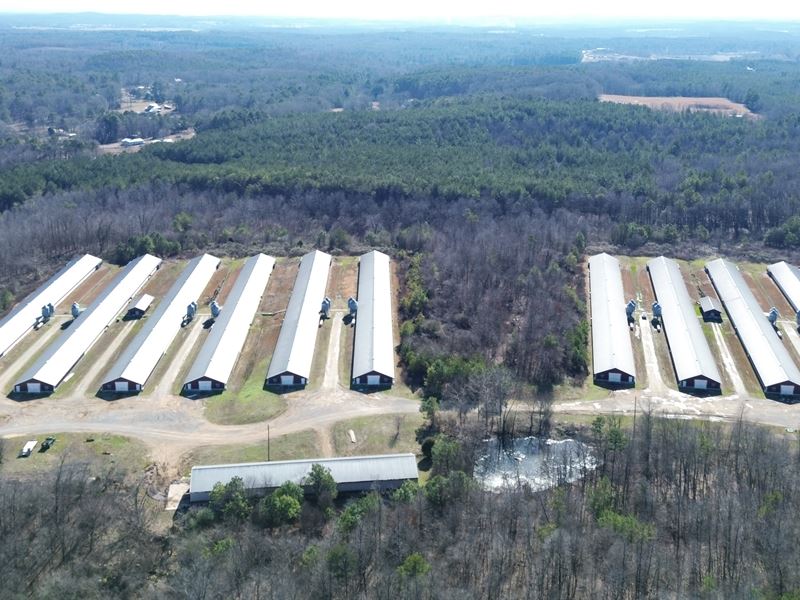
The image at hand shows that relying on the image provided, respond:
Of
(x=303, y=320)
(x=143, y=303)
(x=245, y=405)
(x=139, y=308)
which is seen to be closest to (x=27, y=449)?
(x=245, y=405)

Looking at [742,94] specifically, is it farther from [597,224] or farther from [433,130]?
[597,224]

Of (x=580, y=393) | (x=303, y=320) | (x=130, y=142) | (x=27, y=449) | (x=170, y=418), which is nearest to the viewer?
(x=27, y=449)

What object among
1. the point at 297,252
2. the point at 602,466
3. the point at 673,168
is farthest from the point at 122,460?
the point at 673,168

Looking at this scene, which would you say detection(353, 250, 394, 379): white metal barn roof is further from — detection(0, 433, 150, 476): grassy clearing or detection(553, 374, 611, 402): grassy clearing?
detection(0, 433, 150, 476): grassy clearing

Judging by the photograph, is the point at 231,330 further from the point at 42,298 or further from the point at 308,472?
the point at 308,472

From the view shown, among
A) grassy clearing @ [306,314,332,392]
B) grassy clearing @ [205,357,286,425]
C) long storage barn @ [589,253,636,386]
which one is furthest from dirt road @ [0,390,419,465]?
long storage barn @ [589,253,636,386]

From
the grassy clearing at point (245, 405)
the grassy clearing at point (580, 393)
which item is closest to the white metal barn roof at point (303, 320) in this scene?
the grassy clearing at point (245, 405)
